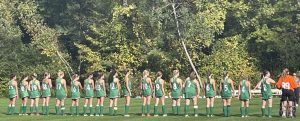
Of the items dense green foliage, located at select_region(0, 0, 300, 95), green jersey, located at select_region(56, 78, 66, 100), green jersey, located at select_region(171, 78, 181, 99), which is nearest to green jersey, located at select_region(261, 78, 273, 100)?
green jersey, located at select_region(171, 78, 181, 99)

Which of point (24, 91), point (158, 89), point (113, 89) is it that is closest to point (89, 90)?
point (113, 89)

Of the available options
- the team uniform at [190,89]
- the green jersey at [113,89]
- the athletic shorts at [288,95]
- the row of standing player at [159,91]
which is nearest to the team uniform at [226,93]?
the row of standing player at [159,91]

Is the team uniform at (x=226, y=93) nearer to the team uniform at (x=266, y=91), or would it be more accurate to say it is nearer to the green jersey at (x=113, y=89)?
the team uniform at (x=266, y=91)

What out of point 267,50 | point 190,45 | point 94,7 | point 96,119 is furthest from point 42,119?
point 94,7

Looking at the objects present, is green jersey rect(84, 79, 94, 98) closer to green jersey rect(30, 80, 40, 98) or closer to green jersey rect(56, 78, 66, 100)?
green jersey rect(56, 78, 66, 100)

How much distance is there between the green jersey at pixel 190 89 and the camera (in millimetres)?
30359

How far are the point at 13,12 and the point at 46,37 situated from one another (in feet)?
16.0

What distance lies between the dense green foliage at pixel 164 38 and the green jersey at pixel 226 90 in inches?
1155

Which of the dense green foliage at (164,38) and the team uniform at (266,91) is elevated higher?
the dense green foliage at (164,38)

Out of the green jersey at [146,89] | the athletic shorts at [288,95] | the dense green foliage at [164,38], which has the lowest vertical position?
the athletic shorts at [288,95]

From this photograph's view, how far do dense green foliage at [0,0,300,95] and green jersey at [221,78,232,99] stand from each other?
96.2ft

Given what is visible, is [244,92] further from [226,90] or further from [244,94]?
[226,90]

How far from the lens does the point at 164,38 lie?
62688mm

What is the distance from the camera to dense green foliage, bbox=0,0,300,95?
6112 cm
